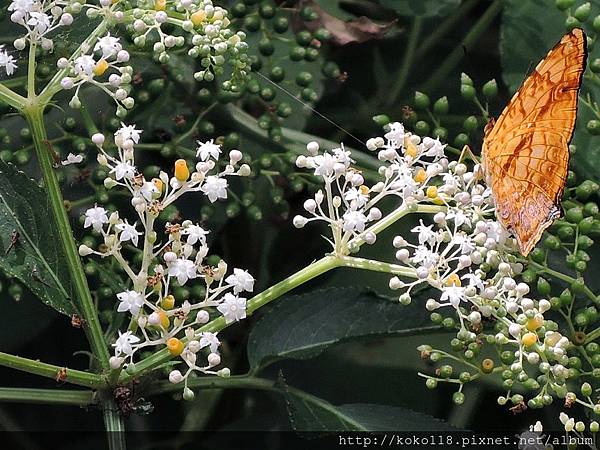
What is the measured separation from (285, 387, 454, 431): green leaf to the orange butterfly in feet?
1.48

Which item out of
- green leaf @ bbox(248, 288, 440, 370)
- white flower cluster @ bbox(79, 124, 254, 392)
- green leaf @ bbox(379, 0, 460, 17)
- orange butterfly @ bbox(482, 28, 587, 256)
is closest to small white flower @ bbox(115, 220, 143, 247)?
white flower cluster @ bbox(79, 124, 254, 392)

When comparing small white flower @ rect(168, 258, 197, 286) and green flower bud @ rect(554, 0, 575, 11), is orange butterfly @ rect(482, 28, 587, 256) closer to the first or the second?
green flower bud @ rect(554, 0, 575, 11)

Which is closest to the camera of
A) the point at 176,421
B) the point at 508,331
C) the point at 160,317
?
the point at 160,317

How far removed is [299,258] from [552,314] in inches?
24.6

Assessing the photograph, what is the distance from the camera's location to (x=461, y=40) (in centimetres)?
233

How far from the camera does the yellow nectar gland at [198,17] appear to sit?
1559 millimetres

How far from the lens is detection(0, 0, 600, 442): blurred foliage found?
1854mm

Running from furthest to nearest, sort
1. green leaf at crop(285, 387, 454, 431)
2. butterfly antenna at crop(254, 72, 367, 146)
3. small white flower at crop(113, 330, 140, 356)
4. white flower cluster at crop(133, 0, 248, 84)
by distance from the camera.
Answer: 1. butterfly antenna at crop(254, 72, 367, 146)
2. green leaf at crop(285, 387, 454, 431)
3. white flower cluster at crop(133, 0, 248, 84)
4. small white flower at crop(113, 330, 140, 356)

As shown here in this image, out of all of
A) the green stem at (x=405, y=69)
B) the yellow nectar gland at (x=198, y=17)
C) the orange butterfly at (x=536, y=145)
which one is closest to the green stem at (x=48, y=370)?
the yellow nectar gland at (x=198, y=17)

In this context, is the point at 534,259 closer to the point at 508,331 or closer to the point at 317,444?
the point at 508,331

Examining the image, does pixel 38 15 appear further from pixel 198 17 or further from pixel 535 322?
pixel 535 322

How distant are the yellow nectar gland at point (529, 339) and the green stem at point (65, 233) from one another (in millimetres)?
681

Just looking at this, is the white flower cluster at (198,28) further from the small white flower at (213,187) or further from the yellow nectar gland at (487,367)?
the yellow nectar gland at (487,367)

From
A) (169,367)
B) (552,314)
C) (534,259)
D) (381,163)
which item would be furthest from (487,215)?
(169,367)
